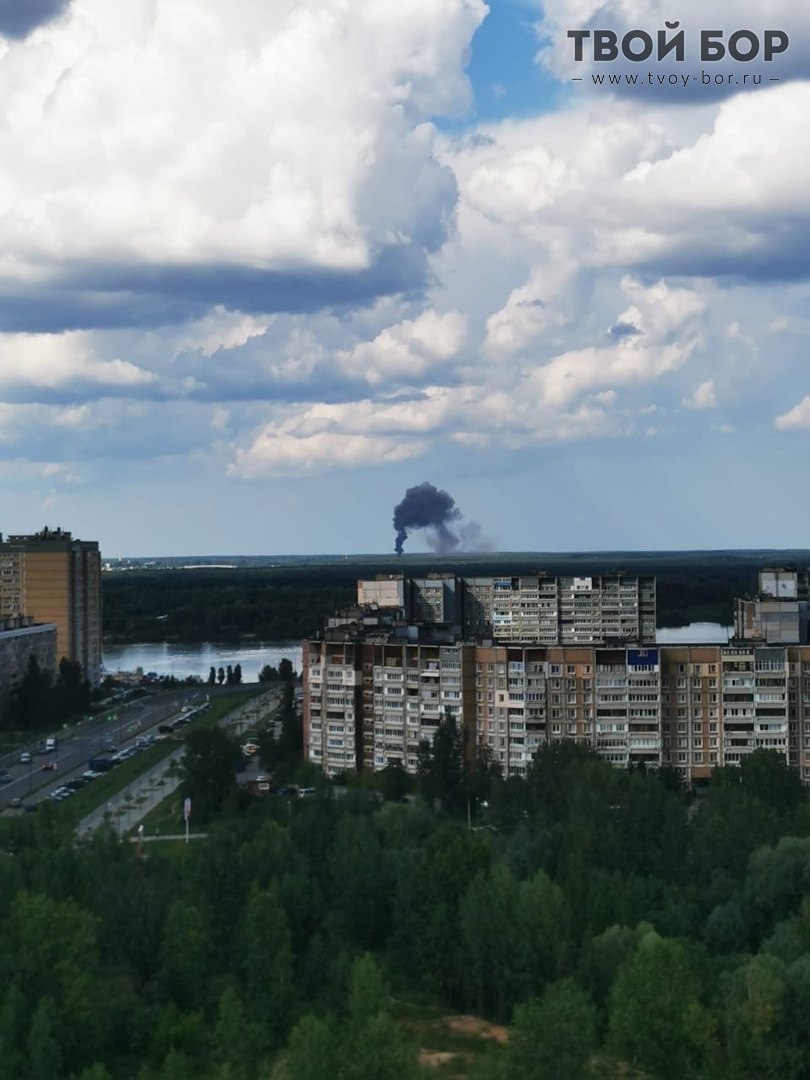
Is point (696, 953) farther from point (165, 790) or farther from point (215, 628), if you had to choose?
point (215, 628)

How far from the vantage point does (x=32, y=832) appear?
2053 centimetres

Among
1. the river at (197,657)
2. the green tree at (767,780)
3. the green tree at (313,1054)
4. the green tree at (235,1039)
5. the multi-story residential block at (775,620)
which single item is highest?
the multi-story residential block at (775,620)

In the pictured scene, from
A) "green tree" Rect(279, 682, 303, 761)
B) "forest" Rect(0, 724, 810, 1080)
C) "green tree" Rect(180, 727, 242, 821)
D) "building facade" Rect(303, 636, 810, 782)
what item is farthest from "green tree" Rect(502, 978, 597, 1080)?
"green tree" Rect(279, 682, 303, 761)

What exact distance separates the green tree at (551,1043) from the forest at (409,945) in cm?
2

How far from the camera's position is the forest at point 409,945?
13969 millimetres

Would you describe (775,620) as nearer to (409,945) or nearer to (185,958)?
(409,945)

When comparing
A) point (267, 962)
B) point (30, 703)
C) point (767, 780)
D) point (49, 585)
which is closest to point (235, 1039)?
point (267, 962)

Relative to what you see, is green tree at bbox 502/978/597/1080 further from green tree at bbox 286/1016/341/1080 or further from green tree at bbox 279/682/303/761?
green tree at bbox 279/682/303/761

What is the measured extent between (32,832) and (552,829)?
6.78m

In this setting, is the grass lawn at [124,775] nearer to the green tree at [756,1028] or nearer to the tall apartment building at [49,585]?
the tall apartment building at [49,585]

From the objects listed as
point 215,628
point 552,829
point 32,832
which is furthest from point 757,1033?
point 215,628

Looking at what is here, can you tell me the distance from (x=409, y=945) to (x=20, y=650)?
27088 mm

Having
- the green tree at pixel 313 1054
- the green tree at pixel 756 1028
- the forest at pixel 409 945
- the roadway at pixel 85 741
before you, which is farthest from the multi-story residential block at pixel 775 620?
the green tree at pixel 313 1054

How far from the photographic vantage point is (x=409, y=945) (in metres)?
17.7
